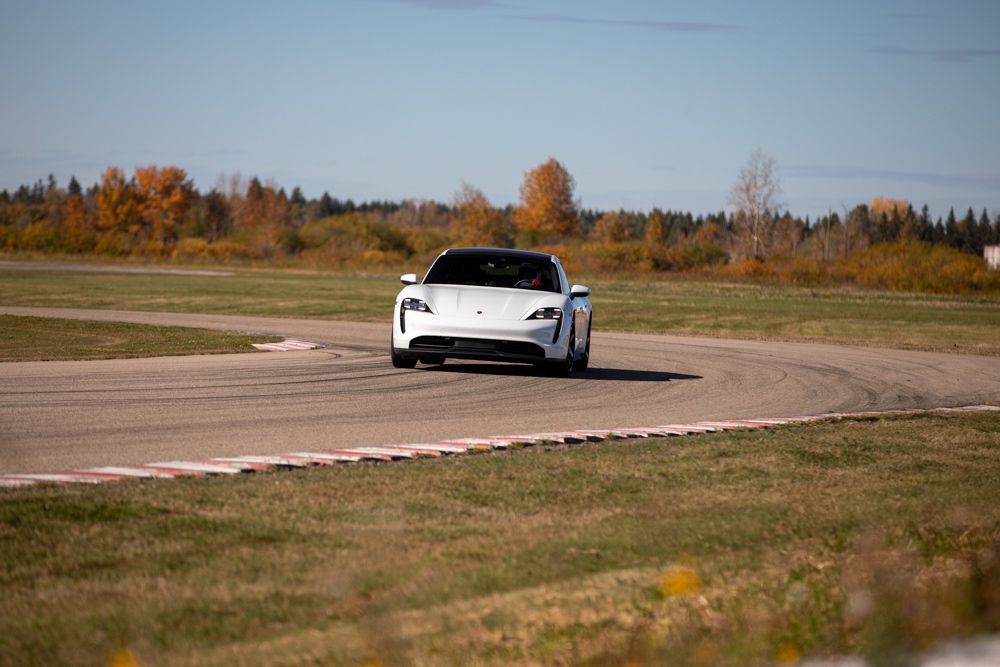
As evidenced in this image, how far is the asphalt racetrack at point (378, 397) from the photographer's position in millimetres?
9016

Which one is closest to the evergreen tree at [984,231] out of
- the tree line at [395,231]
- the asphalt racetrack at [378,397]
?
the tree line at [395,231]

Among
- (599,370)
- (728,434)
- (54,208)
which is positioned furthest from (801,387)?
(54,208)

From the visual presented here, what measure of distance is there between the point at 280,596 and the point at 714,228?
18975 centimetres

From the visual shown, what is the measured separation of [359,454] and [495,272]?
23.9 feet

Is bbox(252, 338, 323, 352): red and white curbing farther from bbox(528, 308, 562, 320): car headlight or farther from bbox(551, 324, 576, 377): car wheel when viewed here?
bbox(528, 308, 562, 320): car headlight

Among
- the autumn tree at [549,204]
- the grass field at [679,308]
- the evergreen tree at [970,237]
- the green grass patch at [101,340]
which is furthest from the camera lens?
the evergreen tree at [970,237]

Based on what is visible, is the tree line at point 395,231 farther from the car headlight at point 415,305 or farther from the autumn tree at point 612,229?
the car headlight at point 415,305

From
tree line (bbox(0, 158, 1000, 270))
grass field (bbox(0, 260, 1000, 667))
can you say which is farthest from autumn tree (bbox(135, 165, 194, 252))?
grass field (bbox(0, 260, 1000, 667))

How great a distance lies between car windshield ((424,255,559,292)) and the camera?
1503 centimetres

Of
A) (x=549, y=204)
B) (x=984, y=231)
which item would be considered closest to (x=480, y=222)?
(x=549, y=204)

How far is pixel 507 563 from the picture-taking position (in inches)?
211

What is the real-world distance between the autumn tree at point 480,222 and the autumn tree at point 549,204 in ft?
11.7

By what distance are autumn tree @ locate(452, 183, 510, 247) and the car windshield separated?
117060 millimetres

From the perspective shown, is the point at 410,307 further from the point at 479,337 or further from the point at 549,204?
the point at 549,204
